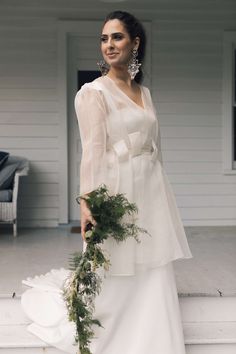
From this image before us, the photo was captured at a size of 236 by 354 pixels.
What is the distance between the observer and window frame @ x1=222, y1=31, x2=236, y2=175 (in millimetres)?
6797

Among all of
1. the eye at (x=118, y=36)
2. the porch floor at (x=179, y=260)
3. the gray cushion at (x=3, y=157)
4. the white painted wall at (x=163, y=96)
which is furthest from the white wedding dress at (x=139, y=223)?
the white painted wall at (x=163, y=96)

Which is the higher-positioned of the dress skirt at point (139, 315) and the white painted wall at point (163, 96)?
the white painted wall at point (163, 96)

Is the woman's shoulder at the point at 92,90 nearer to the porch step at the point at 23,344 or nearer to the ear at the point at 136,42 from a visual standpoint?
the ear at the point at 136,42

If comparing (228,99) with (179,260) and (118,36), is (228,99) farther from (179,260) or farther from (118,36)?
(118,36)

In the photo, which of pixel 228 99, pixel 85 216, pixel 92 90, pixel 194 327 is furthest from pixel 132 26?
pixel 228 99

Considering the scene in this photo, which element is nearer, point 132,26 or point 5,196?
point 132,26

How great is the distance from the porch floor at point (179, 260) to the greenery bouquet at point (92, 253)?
3.28 feet

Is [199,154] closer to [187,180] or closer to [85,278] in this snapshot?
[187,180]

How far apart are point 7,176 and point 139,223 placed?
3.45m

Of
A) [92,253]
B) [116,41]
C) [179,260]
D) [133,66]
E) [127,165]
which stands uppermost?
[116,41]

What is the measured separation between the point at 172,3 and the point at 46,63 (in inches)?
65.0

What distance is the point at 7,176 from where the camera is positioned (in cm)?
606

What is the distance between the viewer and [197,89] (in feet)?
22.4

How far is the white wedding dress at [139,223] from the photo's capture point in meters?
2.74
